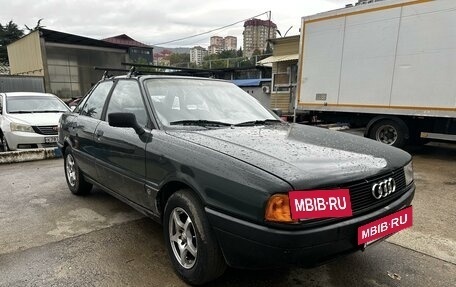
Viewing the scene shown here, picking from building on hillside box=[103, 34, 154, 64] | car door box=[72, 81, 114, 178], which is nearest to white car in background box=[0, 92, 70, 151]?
car door box=[72, 81, 114, 178]

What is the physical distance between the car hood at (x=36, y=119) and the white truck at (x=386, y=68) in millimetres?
6360

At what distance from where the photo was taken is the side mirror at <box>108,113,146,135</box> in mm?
2979

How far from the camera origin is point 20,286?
8.52 feet

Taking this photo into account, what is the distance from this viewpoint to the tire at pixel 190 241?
2.33 m

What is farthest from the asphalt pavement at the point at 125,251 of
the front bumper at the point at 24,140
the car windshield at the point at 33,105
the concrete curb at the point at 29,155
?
the car windshield at the point at 33,105

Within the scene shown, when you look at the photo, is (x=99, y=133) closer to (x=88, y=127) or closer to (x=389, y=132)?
(x=88, y=127)

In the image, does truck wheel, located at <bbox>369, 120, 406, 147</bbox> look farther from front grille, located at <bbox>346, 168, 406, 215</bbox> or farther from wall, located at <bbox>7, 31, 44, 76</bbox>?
wall, located at <bbox>7, 31, 44, 76</bbox>

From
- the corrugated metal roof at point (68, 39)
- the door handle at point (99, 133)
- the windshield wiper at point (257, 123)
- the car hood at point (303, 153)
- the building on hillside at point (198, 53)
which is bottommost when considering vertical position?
the door handle at point (99, 133)

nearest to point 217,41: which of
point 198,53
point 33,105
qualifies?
point 198,53

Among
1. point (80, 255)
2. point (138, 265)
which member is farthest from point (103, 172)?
point (138, 265)

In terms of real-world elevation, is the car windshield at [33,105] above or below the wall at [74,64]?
below

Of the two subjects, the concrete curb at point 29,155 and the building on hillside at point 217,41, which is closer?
the concrete curb at point 29,155

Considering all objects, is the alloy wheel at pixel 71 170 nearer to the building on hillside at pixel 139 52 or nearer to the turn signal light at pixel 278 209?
the turn signal light at pixel 278 209

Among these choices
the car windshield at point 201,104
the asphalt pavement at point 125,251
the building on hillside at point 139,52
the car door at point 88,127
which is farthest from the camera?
the building on hillside at point 139,52
